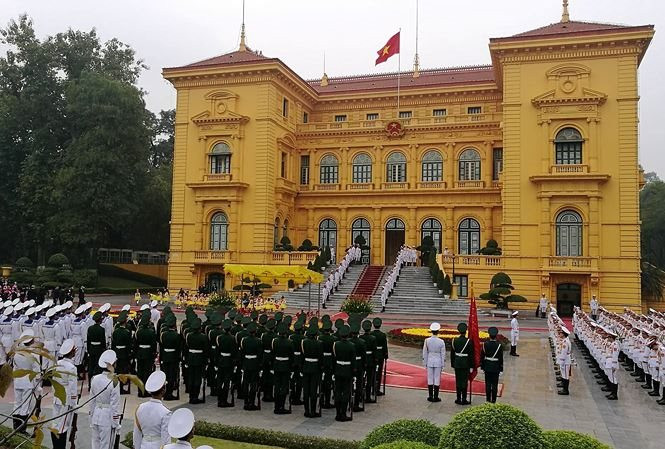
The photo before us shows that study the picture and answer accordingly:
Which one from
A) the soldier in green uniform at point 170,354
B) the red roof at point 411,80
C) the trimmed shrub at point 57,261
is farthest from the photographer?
the red roof at point 411,80

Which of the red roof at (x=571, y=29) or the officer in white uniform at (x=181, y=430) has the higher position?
the red roof at (x=571, y=29)

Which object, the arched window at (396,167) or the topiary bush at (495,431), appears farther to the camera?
the arched window at (396,167)

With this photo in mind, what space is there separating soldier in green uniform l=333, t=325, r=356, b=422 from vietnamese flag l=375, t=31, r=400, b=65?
105 ft

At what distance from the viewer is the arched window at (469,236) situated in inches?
1565

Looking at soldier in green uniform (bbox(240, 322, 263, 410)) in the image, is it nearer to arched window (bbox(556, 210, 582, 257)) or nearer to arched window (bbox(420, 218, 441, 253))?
arched window (bbox(556, 210, 582, 257))

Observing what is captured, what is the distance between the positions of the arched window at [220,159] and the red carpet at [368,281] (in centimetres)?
1167

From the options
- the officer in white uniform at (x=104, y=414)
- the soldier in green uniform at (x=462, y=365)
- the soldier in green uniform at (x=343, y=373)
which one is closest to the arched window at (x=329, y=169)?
the soldier in green uniform at (x=462, y=365)

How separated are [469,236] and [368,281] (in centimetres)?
880

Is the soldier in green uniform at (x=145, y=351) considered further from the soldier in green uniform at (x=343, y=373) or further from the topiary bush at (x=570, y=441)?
the topiary bush at (x=570, y=441)

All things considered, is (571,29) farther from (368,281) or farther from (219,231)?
(219,231)

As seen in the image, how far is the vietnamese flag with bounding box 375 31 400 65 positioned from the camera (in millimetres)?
40344

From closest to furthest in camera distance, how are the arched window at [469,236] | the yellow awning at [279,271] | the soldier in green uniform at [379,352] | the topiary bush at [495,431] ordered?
1. the topiary bush at [495,431]
2. the soldier in green uniform at [379,352]
3. the yellow awning at [279,271]
4. the arched window at [469,236]

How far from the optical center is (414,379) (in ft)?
51.6

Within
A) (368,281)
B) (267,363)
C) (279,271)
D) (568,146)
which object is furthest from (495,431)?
(568,146)
